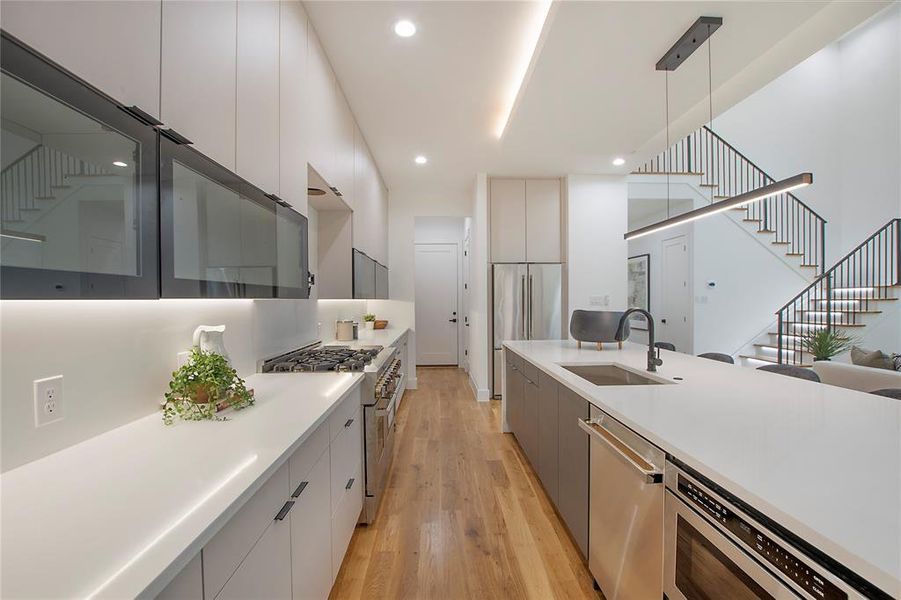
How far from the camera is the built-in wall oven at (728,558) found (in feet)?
2.23

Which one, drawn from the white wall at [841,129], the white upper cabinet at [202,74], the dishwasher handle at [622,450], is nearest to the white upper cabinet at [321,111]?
the white upper cabinet at [202,74]

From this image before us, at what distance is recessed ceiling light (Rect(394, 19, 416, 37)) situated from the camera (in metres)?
A: 2.25

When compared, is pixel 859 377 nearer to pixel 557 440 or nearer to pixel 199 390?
pixel 557 440

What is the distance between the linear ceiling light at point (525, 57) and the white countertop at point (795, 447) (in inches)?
84.0

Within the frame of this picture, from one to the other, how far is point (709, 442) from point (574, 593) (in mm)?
1088

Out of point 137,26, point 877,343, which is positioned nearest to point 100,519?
point 137,26

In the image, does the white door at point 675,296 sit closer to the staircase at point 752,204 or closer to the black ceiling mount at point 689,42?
the staircase at point 752,204

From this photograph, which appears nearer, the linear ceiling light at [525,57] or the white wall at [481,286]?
the linear ceiling light at [525,57]

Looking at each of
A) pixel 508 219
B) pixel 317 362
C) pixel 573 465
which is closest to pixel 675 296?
pixel 508 219

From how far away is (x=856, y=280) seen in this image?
5531 millimetres

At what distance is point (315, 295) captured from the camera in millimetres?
2434

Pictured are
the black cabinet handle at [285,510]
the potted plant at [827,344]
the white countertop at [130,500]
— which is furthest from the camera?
the potted plant at [827,344]

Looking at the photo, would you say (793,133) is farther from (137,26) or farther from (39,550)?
(39,550)

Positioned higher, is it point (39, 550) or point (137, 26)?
point (137, 26)
